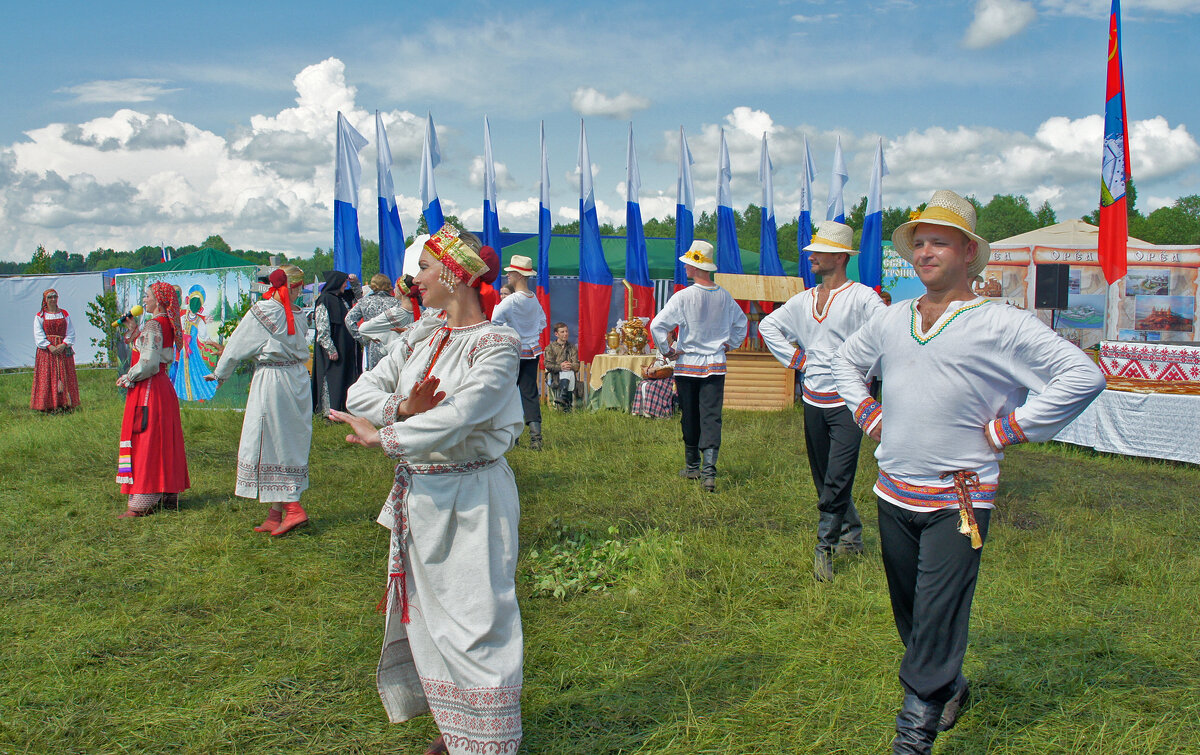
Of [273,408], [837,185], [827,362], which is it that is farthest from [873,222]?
[273,408]

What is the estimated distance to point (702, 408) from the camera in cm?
673

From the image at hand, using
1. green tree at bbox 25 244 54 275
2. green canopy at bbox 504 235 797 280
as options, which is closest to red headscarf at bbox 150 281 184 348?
green canopy at bbox 504 235 797 280

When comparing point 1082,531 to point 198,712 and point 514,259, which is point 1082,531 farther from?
point 514,259

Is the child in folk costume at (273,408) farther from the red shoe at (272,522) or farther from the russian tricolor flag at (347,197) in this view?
the russian tricolor flag at (347,197)

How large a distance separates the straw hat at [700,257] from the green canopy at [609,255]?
976 centimetres

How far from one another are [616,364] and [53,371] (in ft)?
28.6

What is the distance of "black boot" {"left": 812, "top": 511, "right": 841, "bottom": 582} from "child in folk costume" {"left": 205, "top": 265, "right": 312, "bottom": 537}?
3.54 metres

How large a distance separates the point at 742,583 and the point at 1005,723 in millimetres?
1583

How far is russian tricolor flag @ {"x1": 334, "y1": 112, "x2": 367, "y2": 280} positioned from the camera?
1162 centimetres

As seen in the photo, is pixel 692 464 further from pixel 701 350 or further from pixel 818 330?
pixel 818 330

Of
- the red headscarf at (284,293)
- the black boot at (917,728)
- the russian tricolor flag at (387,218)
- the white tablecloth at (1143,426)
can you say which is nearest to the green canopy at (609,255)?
the russian tricolor flag at (387,218)

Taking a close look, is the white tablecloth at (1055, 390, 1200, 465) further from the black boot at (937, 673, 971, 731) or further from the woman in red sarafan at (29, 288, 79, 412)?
the woman in red sarafan at (29, 288, 79, 412)

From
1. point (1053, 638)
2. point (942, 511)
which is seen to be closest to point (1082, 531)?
point (1053, 638)

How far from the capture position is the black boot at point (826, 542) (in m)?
4.43
